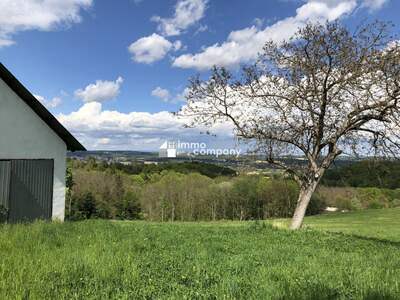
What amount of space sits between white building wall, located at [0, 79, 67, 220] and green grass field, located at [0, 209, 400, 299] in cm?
680

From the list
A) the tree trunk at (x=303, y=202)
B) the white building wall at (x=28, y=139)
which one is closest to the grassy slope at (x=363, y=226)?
the tree trunk at (x=303, y=202)

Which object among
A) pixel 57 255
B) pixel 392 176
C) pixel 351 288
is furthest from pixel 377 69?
pixel 57 255

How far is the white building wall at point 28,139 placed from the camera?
16625 mm

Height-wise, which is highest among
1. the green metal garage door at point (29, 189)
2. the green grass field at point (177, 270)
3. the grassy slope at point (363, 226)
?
the green metal garage door at point (29, 189)

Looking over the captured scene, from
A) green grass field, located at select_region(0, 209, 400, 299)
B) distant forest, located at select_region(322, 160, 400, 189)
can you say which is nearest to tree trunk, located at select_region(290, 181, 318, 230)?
distant forest, located at select_region(322, 160, 400, 189)

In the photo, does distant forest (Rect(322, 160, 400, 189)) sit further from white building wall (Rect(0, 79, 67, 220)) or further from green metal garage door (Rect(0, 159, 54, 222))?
green metal garage door (Rect(0, 159, 54, 222))

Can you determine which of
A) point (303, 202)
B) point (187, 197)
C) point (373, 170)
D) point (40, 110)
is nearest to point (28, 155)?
point (40, 110)

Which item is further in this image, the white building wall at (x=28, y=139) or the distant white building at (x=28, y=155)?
the distant white building at (x=28, y=155)

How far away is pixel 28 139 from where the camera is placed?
17.5m

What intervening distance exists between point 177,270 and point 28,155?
12.7 m

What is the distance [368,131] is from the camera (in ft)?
55.3

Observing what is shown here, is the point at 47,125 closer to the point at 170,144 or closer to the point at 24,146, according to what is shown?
the point at 24,146

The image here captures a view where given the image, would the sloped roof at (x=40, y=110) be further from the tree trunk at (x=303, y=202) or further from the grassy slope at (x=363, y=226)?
the tree trunk at (x=303, y=202)

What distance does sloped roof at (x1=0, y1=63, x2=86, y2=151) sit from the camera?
16562 millimetres
